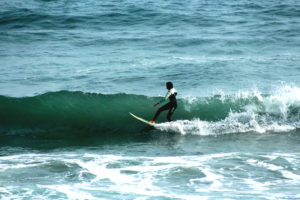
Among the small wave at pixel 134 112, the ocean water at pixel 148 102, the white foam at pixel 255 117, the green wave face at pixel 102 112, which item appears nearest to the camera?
the ocean water at pixel 148 102

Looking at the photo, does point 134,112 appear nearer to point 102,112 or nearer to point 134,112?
point 134,112

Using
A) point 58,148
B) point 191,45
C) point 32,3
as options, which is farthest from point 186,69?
point 32,3

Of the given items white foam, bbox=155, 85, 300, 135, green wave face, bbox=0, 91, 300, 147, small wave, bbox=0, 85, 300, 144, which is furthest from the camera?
green wave face, bbox=0, 91, 300, 147

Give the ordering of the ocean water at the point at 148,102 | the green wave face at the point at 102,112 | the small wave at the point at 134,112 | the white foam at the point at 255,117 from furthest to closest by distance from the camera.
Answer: the green wave face at the point at 102,112
the small wave at the point at 134,112
the white foam at the point at 255,117
the ocean water at the point at 148,102

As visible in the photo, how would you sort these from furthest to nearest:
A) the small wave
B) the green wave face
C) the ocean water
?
the green wave face → the small wave → the ocean water

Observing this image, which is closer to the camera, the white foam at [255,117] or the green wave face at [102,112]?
the white foam at [255,117]

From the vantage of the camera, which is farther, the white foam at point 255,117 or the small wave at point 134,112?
the small wave at point 134,112

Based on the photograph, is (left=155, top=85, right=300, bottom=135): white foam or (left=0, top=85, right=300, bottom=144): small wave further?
(left=0, top=85, right=300, bottom=144): small wave

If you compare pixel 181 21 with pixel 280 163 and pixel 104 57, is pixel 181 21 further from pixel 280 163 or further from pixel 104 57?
pixel 280 163

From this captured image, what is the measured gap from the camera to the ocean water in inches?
332

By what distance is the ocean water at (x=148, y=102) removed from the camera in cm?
844

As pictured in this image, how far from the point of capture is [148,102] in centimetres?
1506

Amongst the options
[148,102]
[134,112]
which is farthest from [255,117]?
[134,112]

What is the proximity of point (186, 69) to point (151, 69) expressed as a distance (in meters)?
1.59
